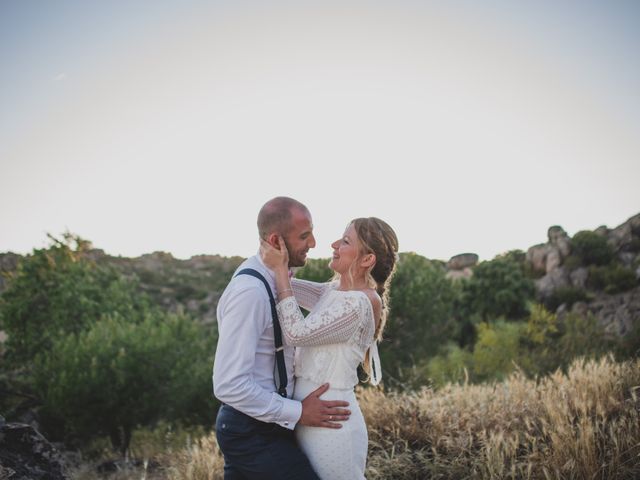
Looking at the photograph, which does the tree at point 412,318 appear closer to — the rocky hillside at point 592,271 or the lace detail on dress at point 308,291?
the lace detail on dress at point 308,291

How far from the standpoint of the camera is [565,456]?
397 cm

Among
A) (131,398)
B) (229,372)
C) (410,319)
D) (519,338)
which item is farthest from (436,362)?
(229,372)

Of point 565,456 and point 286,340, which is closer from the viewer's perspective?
point 286,340

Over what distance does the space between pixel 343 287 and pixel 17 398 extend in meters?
15.2

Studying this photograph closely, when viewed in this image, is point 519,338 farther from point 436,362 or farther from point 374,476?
point 374,476

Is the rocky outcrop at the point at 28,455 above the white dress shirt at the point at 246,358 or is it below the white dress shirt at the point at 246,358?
below

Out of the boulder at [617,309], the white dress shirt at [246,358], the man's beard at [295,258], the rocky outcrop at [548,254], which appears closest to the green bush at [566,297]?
the boulder at [617,309]

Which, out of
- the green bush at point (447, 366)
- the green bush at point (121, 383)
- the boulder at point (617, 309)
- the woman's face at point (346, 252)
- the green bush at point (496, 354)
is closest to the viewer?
the woman's face at point (346, 252)

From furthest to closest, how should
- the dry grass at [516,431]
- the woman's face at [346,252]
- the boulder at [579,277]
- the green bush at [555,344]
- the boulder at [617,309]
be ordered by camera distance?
the boulder at [579,277] → the boulder at [617,309] → the green bush at [555,344] → the dry grass at [516,431] → the woman's face at [346,252]

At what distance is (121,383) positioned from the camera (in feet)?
36.2

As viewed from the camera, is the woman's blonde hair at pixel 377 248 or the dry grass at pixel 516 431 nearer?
the woman's blonde hair at pixel 377 248

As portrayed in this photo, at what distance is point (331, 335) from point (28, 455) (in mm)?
2675

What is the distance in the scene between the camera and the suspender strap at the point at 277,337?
2.58 metres

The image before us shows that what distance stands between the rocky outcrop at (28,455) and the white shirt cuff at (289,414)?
7.19ft
